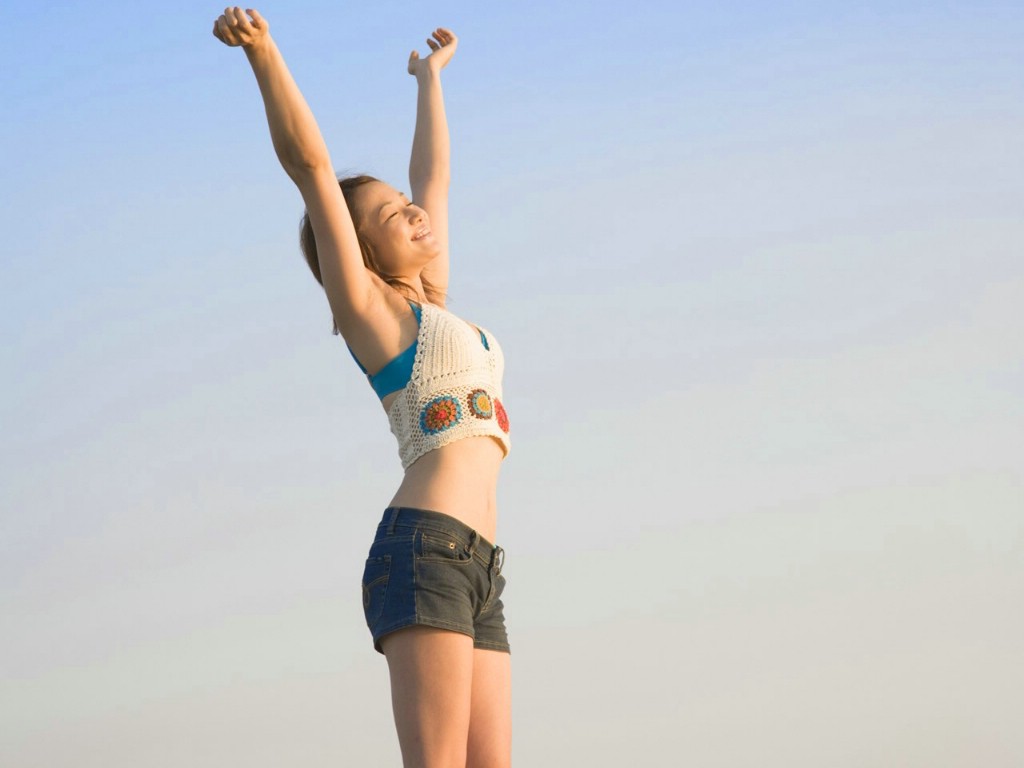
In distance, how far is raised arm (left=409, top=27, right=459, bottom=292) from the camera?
3902mm

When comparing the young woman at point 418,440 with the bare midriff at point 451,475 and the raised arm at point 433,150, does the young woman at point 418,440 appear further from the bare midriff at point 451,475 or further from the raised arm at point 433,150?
the raised arm at point 433,150

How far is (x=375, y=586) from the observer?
3.05 metres

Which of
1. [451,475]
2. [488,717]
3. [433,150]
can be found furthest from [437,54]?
[488,717]

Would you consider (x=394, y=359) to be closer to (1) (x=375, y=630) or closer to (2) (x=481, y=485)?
(2) (x=481, y=485)

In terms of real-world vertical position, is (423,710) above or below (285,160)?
below

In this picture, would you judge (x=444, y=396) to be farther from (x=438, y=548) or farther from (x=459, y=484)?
(x=438, y=548)

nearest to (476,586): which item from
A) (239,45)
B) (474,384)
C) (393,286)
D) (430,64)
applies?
(474,384)

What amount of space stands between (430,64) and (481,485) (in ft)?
5.63

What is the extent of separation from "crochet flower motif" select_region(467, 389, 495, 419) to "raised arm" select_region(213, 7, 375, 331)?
1.11 feet

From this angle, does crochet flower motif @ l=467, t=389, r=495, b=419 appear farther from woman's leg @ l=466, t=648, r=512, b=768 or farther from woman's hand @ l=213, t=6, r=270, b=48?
woman's hand @ l=213, t=6, r=270, b=48

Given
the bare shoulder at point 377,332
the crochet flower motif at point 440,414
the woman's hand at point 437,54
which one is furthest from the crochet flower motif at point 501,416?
the woman's hand at point 437,54

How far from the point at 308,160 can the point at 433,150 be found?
3.99ft

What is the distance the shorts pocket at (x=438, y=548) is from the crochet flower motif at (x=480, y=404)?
35cm

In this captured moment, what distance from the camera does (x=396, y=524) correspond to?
3045 millimetres
